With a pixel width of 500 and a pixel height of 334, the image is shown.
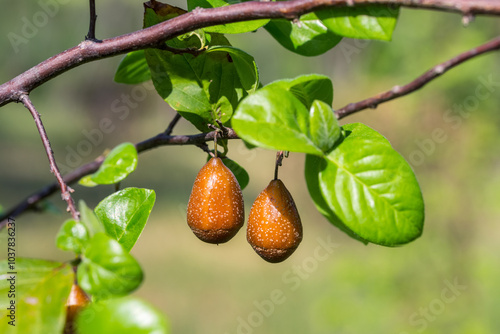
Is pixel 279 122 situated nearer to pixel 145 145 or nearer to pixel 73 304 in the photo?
pixel 73 304

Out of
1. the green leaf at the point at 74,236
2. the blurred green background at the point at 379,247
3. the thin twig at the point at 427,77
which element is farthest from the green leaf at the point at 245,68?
the blurred green background at the point at 379,247

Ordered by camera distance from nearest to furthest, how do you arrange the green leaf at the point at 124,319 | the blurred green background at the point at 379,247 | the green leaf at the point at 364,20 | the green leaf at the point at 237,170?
the green leaf at the point at 124,319 → the green leaf at the point at 364,20 → the green leaf at the point at 237,170 → the blurred green background at the point at 379,247

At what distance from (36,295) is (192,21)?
0.27 metres

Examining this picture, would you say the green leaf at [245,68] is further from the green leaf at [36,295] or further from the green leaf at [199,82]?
the green leaf at [36,295]

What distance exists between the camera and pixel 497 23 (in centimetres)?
264

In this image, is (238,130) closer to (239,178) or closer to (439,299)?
(239,178)

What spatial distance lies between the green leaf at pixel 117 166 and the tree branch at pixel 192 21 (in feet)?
0.39

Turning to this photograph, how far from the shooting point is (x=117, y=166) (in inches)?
17.4

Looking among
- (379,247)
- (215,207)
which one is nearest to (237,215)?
(215,207)

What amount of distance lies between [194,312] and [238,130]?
13.0 ft

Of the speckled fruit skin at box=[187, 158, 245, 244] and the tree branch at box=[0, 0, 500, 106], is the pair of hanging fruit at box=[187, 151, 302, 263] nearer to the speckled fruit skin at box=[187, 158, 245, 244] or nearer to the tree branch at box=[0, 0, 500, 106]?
the speckled fruit skin at box=[187, 158, 245, 244]

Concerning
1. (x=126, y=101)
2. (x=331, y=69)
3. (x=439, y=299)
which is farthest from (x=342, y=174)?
(x=126, y=101)

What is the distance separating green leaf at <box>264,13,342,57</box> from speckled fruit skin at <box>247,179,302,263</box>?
0.16m

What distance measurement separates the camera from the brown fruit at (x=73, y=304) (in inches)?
15.1
